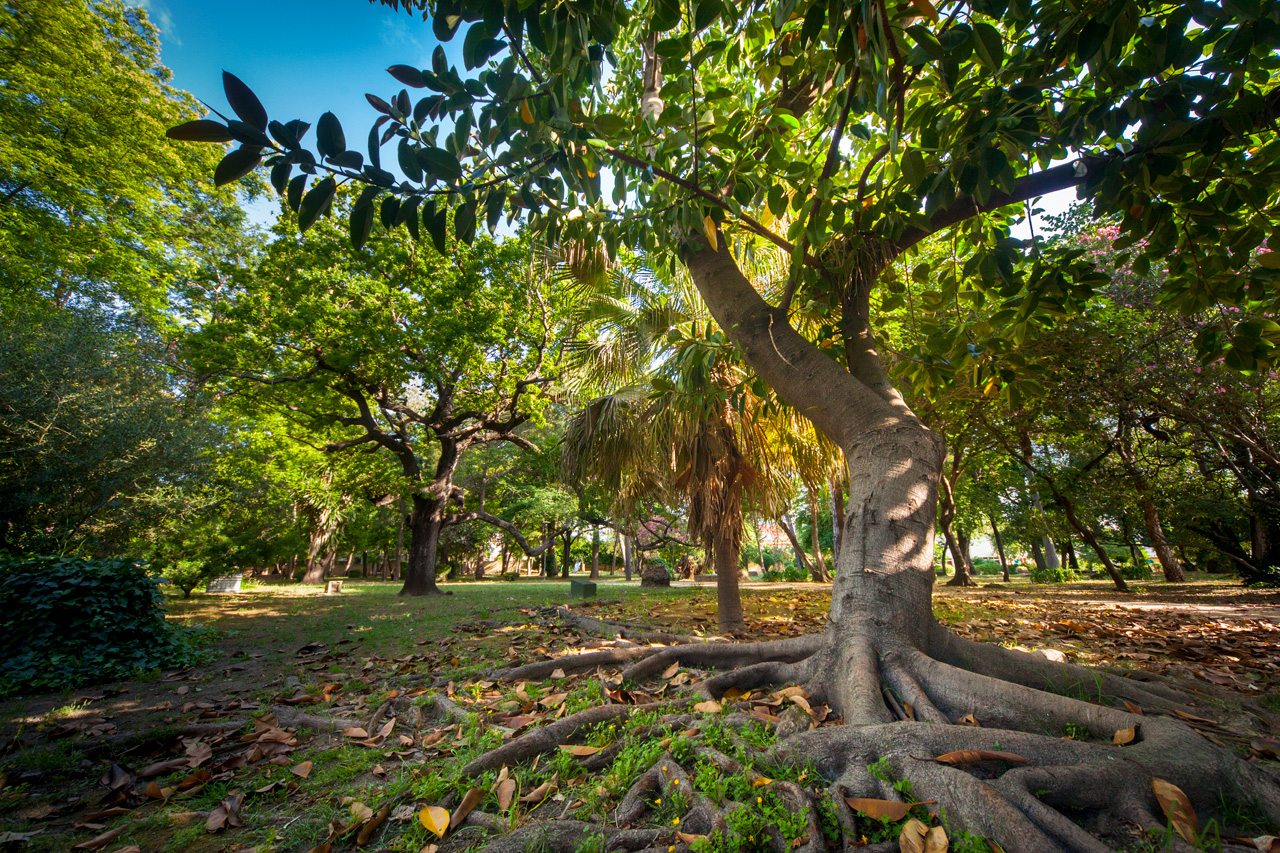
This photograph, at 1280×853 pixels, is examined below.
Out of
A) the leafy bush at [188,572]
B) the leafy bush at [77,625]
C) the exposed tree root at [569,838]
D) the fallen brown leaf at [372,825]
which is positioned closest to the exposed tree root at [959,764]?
the exposed tree root at [569,838]

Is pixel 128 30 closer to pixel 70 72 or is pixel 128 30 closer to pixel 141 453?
pixel 70 72

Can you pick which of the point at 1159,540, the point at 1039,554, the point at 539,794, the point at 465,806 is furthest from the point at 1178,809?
the point at 1039,554

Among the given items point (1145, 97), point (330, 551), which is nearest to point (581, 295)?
point (1145, 97)

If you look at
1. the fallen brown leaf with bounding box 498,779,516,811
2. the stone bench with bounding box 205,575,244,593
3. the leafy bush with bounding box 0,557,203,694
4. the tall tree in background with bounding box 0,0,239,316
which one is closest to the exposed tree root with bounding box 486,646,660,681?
the fallen brown leaf with bounding box 498,779,516,811

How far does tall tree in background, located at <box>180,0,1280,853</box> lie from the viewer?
1.74 metres

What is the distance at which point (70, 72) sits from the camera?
1047 cm

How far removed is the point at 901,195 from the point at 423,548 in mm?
13786

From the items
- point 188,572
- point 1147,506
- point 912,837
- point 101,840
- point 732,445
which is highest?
point 732,445

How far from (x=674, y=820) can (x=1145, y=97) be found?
12.8 ft

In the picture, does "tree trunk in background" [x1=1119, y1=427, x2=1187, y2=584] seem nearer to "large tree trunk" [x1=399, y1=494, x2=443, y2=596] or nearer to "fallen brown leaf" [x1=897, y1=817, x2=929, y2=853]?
"fallen brown leaf" [x1=897, y1=817, x2=929, y2=853]

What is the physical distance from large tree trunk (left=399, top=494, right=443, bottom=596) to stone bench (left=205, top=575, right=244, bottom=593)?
590cm

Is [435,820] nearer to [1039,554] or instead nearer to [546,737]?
[546,737]

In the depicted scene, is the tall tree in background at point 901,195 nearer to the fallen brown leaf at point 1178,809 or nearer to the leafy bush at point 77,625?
the fallen brown leaf at point 1178,809

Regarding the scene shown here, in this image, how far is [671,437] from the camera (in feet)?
21.9
